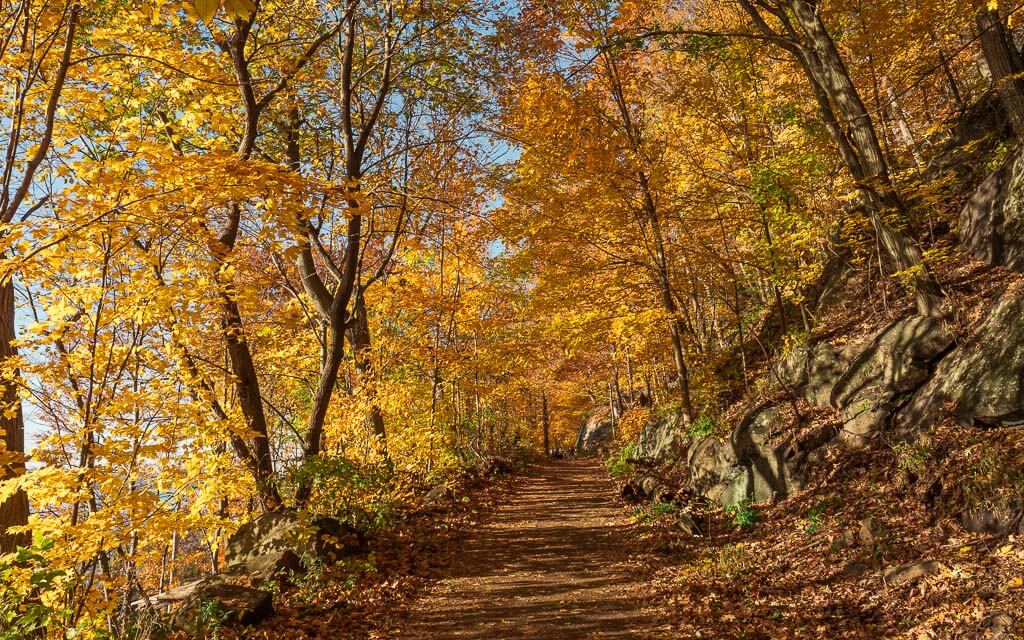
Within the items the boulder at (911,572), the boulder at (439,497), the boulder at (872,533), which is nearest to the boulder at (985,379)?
the boulder at (872,533)

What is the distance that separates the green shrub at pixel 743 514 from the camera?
7398 mm

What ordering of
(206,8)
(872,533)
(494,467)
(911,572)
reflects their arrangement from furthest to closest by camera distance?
(494,467)
(872,533)
(911,572)
(206,8)

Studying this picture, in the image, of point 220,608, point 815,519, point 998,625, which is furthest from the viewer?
point 815,519

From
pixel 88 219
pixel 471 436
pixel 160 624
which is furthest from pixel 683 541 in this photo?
pixel 471 436

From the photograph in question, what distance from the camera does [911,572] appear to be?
4668 mm

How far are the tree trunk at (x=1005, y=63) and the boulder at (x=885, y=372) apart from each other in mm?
3091

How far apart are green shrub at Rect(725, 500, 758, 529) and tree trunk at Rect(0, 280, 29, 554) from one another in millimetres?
7996

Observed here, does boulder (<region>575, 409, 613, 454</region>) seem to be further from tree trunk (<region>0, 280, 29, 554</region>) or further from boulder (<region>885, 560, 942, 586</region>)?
tree trunk (<region>0, 280, 29, 554</region>)

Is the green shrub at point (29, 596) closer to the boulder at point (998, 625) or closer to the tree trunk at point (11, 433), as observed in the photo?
the tree trunk at point (11, 433)

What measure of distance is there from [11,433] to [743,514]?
8.56 m

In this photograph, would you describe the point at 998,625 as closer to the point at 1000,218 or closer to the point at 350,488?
the point at 1000,218

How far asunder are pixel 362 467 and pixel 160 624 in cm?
398

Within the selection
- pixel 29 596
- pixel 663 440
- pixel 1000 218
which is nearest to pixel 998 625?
pixel 1000 218

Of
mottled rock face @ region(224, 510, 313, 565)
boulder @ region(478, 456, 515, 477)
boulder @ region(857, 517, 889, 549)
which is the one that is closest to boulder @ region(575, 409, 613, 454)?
boulder @ region(478, 456, 515, 477)
